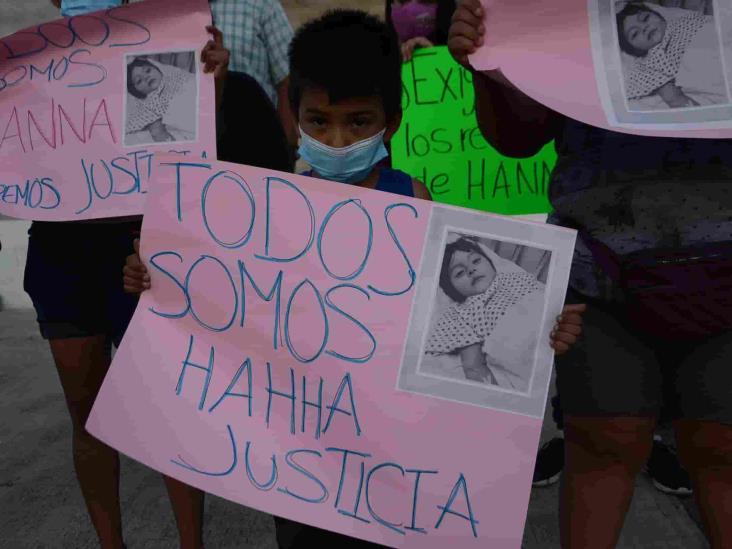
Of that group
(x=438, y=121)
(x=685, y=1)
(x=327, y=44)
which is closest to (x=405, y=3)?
(x=438, y=121)

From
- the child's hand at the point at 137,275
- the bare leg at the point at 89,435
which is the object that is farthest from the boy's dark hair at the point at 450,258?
the bare leg at the point at 89,435

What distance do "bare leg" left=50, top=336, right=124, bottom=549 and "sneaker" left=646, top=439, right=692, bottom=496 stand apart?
1612 mm

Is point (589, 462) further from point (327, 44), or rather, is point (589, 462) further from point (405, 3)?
point (405, 3)

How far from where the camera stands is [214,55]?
1491mm

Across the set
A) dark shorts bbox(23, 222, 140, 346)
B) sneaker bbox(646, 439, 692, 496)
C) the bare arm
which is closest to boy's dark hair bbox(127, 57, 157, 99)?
dark shorts bbox(23, 222, 140, 346)

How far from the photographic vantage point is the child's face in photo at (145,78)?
1519mm

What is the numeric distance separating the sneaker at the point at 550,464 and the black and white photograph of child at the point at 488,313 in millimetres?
1377

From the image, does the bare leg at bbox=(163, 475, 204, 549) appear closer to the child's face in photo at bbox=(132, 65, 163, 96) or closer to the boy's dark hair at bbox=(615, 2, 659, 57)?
the child's face in photo at bbox=(132, 65, 163, 96)

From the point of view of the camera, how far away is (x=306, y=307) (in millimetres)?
1226

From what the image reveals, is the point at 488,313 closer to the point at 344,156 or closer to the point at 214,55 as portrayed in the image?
the point at 344,156

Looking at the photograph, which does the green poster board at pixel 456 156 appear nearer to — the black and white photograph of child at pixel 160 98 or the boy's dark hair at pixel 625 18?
the black and white photograph of child at pixel 160 98

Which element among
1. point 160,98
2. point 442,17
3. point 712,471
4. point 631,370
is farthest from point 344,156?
point 442,17

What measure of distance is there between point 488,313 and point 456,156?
1492 mm

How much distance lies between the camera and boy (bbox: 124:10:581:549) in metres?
1.39
